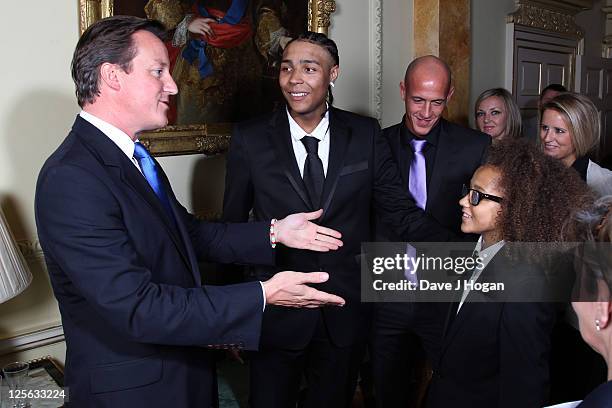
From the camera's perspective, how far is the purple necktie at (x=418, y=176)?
302 cm

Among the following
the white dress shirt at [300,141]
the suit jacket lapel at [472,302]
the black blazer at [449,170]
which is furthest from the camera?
the black blazer at [449,170]

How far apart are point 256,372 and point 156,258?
1.00 meters

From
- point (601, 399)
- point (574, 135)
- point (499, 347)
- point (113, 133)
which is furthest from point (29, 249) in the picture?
point (574, 135)

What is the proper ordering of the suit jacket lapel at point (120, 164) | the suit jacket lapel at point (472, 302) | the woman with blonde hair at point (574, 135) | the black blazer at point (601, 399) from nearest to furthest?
the black blazer at point (601, 399) < the suit jacket lapel at point (120, 164) < the suit jacket lapel at point (472, 302) < the woman with blonde hair at point (574, 135)

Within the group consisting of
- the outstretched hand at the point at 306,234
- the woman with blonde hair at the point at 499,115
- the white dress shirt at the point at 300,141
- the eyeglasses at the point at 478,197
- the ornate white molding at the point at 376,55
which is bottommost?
the outstretched hand at the point at 306,234

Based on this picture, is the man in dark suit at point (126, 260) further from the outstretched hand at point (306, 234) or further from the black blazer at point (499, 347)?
the black blazer at point (499, 347)

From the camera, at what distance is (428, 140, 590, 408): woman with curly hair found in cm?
197

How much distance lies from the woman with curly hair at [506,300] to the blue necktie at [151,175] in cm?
108

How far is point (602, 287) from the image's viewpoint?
112cm

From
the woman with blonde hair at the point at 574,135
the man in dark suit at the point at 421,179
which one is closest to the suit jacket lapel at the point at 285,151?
the man in dark suit at the point at 421,179

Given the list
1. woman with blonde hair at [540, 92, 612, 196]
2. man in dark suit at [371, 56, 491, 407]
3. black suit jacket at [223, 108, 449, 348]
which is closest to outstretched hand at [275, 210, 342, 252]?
black suit jacket at [223, 108, 449, 348]

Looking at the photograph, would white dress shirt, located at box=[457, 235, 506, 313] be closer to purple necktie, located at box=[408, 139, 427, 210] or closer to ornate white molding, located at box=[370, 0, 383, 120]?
purple necktie, located at box=[408, 139, 427, 210]

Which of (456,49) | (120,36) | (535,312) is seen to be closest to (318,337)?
(535,312)

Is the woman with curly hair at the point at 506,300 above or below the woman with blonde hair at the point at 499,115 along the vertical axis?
below
